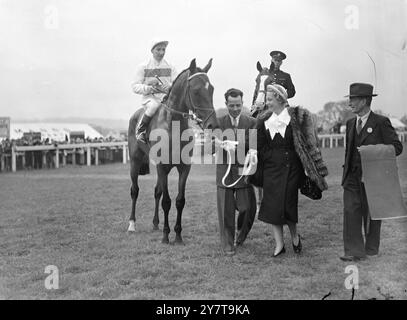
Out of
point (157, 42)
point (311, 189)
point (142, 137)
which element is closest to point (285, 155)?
point (311, 189)

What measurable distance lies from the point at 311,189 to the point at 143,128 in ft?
9.35

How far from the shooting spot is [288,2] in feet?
20.1

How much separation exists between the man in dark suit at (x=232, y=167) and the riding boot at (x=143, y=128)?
61.8 inches

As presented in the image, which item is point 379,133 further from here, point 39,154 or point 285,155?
point 39,154

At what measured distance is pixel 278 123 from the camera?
220 inches

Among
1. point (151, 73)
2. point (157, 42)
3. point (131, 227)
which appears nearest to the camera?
point (157, 42)

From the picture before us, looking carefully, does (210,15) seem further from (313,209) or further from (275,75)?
(313,209)

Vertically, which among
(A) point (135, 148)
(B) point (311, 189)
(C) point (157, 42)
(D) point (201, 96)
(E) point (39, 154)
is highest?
(C) point (157, 42)

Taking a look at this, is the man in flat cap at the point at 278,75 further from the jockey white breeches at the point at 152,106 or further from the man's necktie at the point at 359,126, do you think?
the man's necktie at the point at 359,126

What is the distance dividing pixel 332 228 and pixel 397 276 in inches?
95.0

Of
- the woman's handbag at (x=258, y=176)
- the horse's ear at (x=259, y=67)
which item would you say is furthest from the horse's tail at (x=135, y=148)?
the woman's handbag at (x=258, y=176)

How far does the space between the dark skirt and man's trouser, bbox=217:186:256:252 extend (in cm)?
56

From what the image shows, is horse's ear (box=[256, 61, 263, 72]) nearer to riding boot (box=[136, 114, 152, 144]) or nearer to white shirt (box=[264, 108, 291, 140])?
white shirt (box=[264, 108, 291, 140])

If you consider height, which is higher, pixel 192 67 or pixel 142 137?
pixel 192 67
